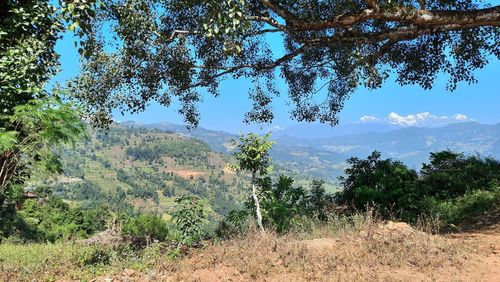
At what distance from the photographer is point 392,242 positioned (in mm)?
9172

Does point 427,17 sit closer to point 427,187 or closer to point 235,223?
point 235,223

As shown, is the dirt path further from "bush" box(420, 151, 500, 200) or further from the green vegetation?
"bush" box(420, 151, 500, 200)

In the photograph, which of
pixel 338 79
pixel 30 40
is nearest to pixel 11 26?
pixel 30 40

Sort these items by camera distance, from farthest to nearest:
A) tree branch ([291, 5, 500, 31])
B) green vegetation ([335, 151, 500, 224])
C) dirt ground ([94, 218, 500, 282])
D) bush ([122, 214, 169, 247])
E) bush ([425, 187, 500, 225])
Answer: green vegetation ([335, 151, 500, 224]) < bush ([425, 187, 500, 225]) < bush ([122, 214, 169, 247]) < tree branch ([291, 5, 500, 31]) < dirt ground ([94, 218, 500, 282])

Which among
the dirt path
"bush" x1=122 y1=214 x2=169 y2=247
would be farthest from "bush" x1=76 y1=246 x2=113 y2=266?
the dirt path

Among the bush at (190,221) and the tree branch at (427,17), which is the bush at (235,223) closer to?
the bush at (190,221)

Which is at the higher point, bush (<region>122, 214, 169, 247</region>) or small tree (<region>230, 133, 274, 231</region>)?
small tree (<region>230, 133, 274, 231</region>)

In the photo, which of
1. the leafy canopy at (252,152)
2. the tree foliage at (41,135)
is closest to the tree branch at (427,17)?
the leafy canopy at (252,152)

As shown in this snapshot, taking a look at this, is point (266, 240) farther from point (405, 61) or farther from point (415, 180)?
point (415, 180)

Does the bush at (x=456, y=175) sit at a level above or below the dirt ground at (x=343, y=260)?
above

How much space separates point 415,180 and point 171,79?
1164 centimetres

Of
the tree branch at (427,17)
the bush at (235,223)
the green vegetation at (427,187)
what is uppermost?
the tree branch at (427,17)

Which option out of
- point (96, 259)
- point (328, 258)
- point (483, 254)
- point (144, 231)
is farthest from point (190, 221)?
point (144, 231)

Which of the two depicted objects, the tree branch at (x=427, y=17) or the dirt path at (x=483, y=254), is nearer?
the dirt path at (x=483, y=254)
